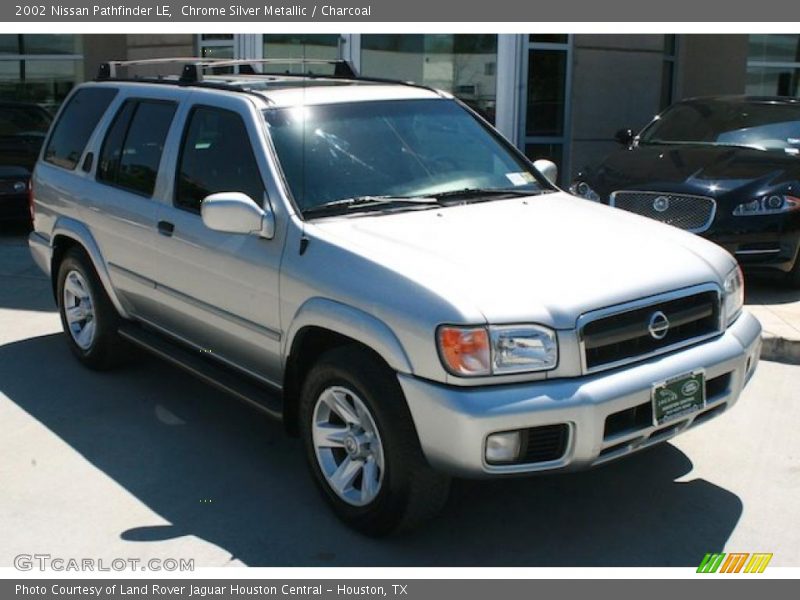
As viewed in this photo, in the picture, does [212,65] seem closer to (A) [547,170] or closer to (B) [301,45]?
(A) [547,170]

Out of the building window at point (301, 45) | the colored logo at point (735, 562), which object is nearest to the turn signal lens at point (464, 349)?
the colored logo at point (735, 562)

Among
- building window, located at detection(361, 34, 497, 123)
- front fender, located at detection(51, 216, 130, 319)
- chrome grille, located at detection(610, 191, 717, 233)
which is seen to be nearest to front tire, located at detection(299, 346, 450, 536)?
front fender, located at detection(51, 216, 130, 319)

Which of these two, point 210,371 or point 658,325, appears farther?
point 210,371

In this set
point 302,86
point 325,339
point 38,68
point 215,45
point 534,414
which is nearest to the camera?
point 534,414

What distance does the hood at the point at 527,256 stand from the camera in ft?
11.5

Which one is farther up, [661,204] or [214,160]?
[214,160]

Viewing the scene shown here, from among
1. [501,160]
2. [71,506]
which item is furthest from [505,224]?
[71,506]

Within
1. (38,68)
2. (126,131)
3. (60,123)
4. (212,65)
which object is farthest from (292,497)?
(38,68)

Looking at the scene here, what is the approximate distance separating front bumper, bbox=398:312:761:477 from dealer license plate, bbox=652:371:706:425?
3cm

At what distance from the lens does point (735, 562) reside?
3695mm

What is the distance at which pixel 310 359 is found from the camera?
Answer: 4.13m

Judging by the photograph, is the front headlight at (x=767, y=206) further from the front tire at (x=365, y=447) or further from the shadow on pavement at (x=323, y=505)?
the front tire at (x=365, y=447)

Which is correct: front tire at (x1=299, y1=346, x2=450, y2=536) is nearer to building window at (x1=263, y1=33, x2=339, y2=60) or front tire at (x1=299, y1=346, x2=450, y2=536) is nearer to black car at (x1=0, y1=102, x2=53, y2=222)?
black car at (x1=0, y1=102, x2=53, y2=222)

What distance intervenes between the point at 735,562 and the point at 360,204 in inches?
85.0
